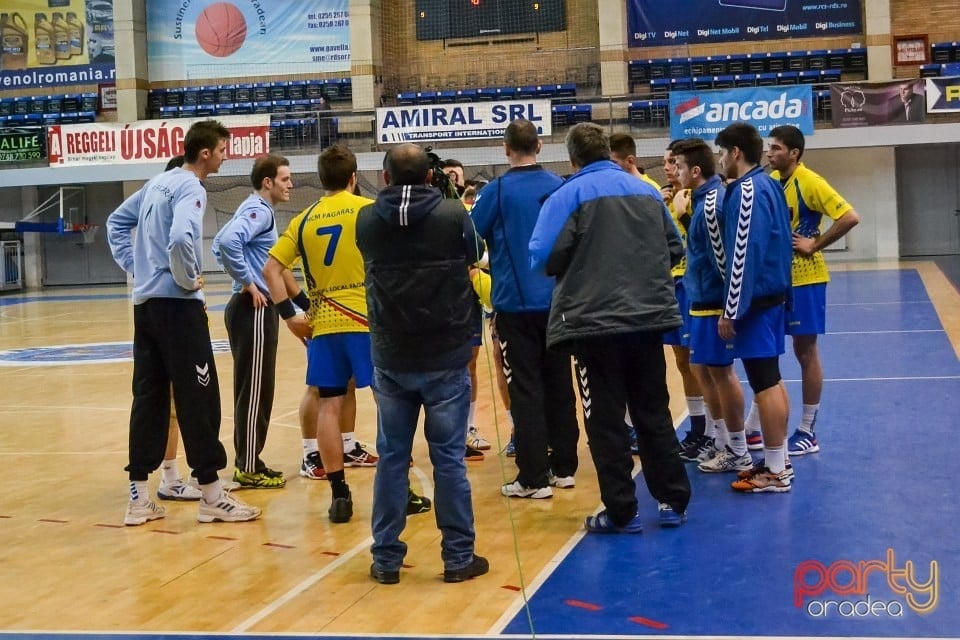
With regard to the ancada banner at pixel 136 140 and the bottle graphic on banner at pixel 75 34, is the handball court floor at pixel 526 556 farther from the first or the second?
the bottle graphic on banner at pixel 75 34

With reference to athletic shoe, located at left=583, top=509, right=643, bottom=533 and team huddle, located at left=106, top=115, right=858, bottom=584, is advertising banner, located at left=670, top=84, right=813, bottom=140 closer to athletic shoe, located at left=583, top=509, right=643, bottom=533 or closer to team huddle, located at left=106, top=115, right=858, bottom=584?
team huddle, located at left=106, top=115, right=858, bottom=584

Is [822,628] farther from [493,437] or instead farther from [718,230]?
[493,437]

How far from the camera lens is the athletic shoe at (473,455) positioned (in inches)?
267

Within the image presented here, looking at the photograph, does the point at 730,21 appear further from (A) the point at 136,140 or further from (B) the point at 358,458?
(B) the point at 358,458

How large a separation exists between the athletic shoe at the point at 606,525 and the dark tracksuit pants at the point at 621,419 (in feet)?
0.11

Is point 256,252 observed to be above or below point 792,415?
above

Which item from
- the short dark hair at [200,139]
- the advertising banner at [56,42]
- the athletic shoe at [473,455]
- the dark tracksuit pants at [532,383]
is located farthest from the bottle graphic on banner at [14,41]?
the dark tracksuit pants at [532,383]

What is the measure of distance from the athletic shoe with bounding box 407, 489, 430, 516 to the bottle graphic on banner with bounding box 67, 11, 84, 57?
28.0m

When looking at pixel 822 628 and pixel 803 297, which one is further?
pixel 803 297

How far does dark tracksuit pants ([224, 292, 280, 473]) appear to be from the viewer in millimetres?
6262

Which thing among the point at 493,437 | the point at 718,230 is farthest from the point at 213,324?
the point at 718,230

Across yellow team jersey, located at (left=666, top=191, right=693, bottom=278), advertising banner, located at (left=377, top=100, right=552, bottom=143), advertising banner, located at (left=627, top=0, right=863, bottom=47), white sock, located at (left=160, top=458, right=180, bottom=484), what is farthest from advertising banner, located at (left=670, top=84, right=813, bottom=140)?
white sock, located at (left=160, top=458, right=180, bottom=484)

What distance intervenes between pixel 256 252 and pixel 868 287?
14.1 meters

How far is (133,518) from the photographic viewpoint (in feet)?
17.9
